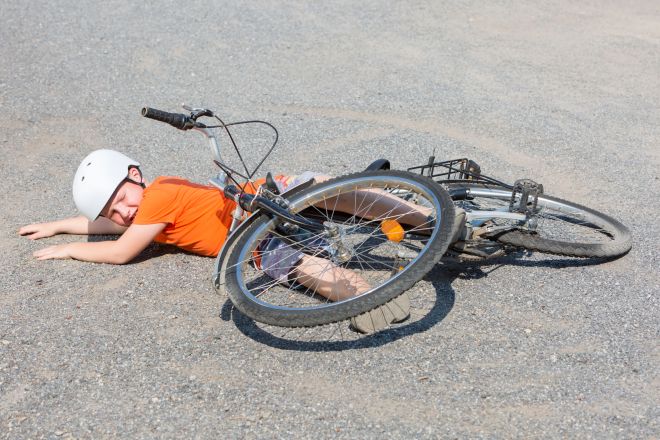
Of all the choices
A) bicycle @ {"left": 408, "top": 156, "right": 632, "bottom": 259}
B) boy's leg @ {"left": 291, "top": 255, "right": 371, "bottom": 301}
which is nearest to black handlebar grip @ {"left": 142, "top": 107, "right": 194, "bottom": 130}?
boy's leg @ {"left": 291, "top": 255, "right": 371, "bottom": 301}

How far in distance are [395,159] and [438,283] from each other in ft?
7.38

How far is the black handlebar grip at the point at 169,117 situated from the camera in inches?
172

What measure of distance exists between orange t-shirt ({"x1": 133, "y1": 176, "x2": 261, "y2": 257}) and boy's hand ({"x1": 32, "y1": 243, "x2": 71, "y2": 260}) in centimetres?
67

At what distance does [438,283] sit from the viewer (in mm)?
4836

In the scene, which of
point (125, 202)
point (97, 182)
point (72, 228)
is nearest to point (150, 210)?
point (125, 202)

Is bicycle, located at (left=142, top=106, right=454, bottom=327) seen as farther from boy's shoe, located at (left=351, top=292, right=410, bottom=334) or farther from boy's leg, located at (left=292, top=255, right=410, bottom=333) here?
boy's shoe, located at (left=351, top=292, right=410, bottom=334)

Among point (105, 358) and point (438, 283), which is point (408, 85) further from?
point (105, 358)

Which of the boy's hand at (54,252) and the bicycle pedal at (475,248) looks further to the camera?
the boy's hand at (54,252)

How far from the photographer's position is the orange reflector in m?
4.63

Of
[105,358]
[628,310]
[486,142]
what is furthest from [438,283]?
[486,142]

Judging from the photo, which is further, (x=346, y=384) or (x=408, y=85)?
(x=408, y=85)

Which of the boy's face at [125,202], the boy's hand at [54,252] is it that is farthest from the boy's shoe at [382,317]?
the boy's hand at [54,252]

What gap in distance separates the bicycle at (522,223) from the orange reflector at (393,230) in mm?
351

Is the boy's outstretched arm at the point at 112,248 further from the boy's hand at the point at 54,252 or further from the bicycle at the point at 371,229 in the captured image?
the bicycle at the point at 371,229
